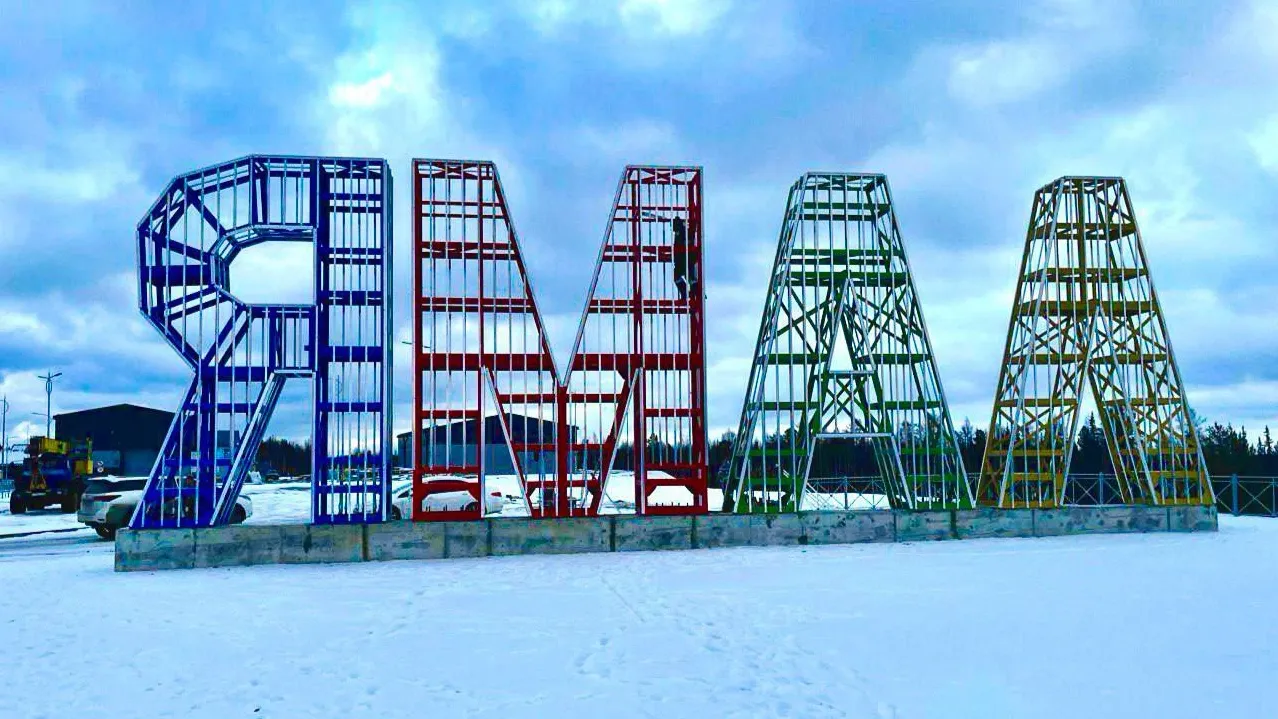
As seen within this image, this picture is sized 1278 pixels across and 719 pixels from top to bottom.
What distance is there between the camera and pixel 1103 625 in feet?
33.8

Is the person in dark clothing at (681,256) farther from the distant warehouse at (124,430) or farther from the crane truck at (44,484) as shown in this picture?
the distant warehouse at (124,430)

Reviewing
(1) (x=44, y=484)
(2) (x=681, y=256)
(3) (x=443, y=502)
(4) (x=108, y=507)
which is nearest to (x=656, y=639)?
(2) (x=681, y=256)

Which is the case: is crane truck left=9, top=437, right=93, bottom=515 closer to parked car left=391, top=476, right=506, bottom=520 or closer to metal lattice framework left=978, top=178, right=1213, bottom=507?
parked car left=391, top=476, right=506, bottom=520

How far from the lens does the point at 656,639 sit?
386 inches

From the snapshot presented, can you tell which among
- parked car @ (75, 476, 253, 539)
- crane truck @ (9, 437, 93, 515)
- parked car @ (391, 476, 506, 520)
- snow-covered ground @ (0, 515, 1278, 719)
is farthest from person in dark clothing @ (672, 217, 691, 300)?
crane truck @ (9, 437, 93, 515)

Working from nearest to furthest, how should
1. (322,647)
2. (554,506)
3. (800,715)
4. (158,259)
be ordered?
(800,715), (322,647), (158,259), (554,506)

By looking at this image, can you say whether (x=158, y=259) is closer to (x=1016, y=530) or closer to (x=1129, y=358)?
(x=1016, y=530)

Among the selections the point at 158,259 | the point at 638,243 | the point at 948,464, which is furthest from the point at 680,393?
the point at 158,259

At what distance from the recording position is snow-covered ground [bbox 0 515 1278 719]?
7.71m

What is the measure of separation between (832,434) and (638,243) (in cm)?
535

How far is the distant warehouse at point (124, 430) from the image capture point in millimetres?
72500

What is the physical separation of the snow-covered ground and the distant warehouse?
6379cm

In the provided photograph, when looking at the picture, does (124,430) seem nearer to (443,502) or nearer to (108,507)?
(108,507)

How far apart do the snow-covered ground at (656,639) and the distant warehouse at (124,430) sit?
63.8m
